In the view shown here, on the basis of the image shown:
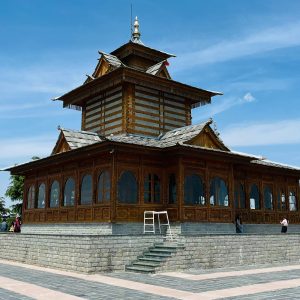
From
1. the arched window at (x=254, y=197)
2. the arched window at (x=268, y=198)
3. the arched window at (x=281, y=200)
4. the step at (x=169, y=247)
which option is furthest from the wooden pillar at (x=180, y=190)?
the arched window at (x=281, y=200)

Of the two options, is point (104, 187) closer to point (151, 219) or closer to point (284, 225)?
point (151, 219)

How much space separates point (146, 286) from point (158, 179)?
8.25 meters

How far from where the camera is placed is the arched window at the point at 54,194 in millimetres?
21078

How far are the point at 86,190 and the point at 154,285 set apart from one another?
8701mm

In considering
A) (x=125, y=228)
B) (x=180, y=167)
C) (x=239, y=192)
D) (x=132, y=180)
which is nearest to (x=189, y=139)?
(x=180, y=167)

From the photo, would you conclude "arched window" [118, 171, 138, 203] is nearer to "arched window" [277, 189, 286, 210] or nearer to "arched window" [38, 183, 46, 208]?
"arched window" [38, 183, 46, 208]

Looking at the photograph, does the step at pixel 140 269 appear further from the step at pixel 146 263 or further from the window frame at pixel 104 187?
the window frame at pixel 104 187

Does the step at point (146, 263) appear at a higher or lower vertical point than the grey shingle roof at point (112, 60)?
lower

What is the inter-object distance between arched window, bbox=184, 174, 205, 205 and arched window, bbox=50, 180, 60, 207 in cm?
708

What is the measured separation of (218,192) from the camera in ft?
63.2

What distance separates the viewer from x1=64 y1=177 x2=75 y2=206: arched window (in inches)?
778

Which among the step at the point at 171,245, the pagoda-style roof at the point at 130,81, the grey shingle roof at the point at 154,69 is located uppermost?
the grey shingle roof at the point at 154,69

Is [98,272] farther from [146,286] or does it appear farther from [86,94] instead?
[86,94]

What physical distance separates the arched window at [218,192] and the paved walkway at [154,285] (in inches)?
192
